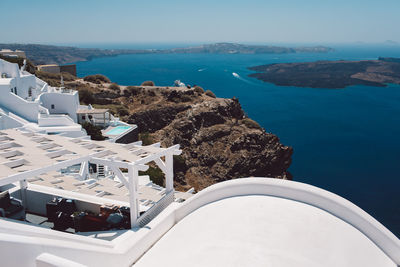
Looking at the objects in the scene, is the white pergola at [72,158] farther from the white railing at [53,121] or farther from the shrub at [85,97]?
the shrub at [85,97]

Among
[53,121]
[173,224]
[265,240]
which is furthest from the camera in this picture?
[53,121]

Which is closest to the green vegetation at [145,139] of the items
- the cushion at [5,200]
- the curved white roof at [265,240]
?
the cushion at [5,200]

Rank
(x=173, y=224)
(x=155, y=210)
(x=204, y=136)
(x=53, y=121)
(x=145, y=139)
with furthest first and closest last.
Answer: (x=204, y=136)
(x=145, y=139)
(x=53, y=121)
(x=155, y=210)
(x=173, y=224)

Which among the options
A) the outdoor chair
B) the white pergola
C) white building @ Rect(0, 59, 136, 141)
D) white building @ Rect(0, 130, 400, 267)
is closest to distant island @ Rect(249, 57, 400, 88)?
white building @ Rect(0, 59, 136, 141)

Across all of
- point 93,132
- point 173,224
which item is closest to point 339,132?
point 93,132

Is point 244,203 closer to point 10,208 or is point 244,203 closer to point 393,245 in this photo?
point 393,245

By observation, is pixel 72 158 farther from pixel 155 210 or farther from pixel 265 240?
pixel 265 240
